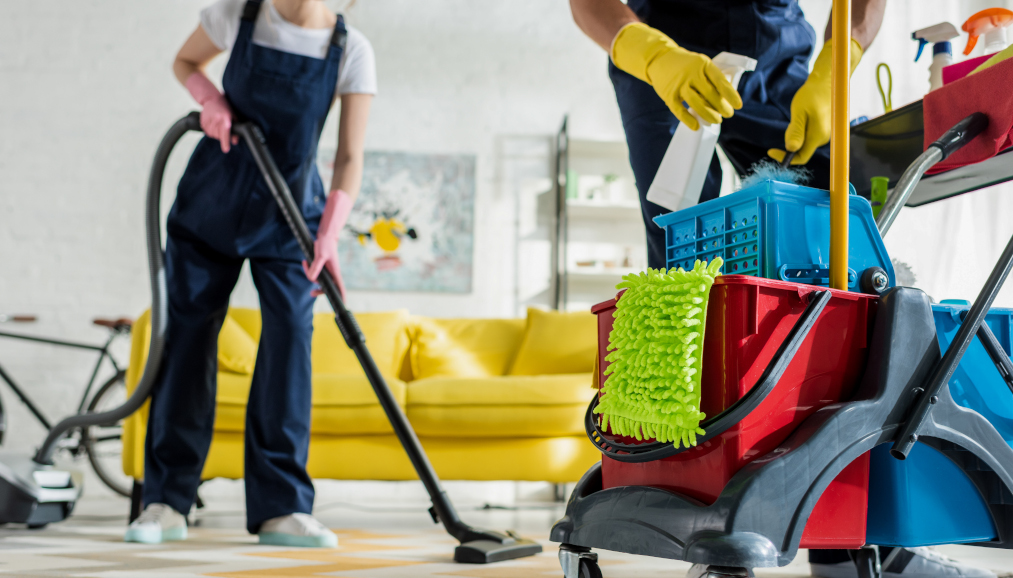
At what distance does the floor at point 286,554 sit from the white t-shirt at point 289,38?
3.31 ft

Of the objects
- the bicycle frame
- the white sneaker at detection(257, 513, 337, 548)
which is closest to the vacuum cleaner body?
the white sneaker at detection(257, 513, 337, 548)

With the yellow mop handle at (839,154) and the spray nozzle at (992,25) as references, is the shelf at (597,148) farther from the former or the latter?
the yellow mop handle at (839,154)

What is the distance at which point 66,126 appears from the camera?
12.5ft

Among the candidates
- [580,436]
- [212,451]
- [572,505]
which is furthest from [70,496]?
[572,505]

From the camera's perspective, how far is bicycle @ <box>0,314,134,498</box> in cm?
321

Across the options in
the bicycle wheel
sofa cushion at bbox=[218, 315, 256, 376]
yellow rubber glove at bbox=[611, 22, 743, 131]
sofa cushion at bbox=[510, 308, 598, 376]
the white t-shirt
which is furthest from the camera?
the bicycle wheel

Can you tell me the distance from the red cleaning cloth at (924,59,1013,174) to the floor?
0.74m

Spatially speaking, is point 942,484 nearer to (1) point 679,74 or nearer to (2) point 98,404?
(1) point 679,74

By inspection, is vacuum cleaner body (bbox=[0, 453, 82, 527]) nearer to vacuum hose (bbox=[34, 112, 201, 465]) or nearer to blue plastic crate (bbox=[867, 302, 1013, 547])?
vacuum hose (bbox=[34, 112, 201, 465])

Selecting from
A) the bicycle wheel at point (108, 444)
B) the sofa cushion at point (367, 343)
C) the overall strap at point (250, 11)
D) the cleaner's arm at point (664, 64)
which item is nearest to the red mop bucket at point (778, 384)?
the cleaner's arm at point (664, 64)

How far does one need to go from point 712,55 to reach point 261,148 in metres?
0.94

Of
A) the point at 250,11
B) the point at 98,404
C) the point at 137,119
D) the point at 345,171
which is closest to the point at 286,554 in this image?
the point at 345,171

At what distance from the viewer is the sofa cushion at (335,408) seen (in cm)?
235

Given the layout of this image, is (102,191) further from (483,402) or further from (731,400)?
(731,400)
